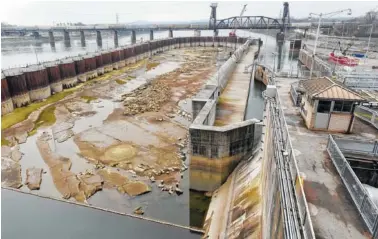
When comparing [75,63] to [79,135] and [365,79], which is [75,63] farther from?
[365,79]

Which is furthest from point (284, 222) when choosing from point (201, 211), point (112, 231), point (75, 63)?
point (75, 63)

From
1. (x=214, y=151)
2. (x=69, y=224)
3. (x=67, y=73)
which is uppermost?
(x=67, y=73)

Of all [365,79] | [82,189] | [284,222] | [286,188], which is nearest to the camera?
[284,222]

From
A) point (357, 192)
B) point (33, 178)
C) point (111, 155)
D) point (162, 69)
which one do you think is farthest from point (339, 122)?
point (162, 69)

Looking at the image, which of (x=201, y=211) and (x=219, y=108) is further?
(x=219, y=108)

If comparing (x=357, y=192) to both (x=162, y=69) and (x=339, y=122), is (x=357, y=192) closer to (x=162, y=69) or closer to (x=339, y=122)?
(x=339, y=122)

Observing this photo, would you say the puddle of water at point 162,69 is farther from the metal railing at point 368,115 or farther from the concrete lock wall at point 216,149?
the metal railing at point 368,115

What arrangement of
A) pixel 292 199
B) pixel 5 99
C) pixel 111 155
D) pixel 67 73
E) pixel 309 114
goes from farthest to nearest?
pixel 67 73, pixel 5 99, pixel 111 155, pixel 309 114, pixel 292 199
